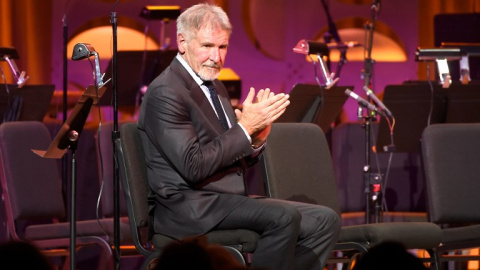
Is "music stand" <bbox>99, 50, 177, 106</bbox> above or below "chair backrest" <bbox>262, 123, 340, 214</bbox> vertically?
above

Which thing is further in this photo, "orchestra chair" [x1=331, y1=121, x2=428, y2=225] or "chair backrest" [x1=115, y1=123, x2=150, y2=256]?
"orchestra chair" [x1=331, y1=121, x2=428, y2=225]

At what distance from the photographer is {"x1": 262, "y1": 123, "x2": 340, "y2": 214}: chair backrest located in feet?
13.5

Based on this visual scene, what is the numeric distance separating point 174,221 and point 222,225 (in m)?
0.19

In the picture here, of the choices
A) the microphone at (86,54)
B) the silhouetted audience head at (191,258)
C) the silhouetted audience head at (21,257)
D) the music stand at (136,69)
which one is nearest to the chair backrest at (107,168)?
the music stand at (136,69)

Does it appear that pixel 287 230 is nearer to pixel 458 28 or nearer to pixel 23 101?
pixel 23 101

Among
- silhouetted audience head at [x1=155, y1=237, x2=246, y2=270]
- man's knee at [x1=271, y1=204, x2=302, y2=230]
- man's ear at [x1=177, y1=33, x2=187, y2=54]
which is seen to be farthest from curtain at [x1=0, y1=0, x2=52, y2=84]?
silhouetted audience head at [x1=155, y1=237, x2=246, y2=270]

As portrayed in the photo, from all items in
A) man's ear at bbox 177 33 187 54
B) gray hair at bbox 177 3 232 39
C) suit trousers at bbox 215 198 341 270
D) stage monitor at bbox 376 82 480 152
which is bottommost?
suit trousers at bbox 215 198 341 270

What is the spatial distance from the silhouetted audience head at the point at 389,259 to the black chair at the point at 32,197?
9.00 ft

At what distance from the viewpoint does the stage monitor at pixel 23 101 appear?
5164mm

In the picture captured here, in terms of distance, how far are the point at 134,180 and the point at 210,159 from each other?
39 cm

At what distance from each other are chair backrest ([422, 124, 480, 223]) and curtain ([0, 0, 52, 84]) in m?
3.79

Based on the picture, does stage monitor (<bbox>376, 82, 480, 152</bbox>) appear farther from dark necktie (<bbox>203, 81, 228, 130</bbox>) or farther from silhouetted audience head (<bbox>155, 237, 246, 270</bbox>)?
silhouetted audience head (<bbox>155, 237, 246, 270</bbox>)

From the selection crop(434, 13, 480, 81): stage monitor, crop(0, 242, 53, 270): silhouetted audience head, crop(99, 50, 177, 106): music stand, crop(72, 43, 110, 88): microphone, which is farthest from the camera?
crop(434, 13, 480, 81): stage monitor

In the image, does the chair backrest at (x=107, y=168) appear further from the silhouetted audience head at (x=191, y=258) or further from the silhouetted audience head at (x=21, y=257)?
the silhouetted audience head at (x=21, y=257)
